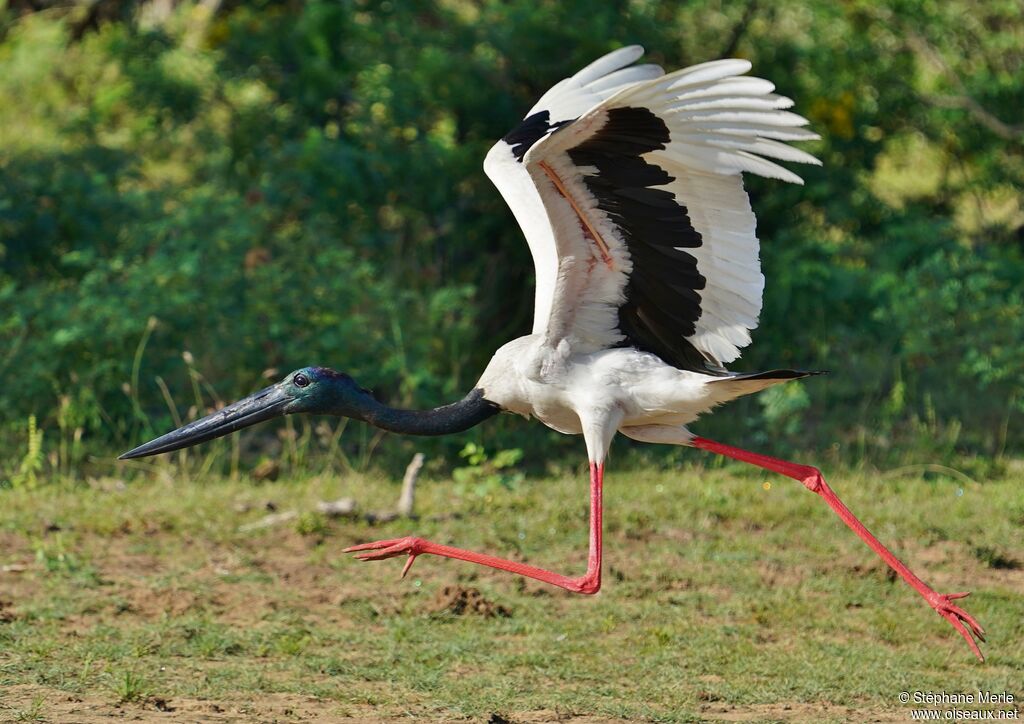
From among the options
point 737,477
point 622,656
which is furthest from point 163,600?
point 737,477

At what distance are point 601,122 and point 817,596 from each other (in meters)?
2.35

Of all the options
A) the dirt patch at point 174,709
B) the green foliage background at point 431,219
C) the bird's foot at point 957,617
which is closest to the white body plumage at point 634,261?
the bird's foot at point 957,617

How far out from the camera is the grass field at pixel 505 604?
192 inches

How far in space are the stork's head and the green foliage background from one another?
2.08m

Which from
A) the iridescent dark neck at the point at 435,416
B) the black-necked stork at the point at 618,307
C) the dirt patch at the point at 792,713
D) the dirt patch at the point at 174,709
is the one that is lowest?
the dirt patch at the point at 174,709

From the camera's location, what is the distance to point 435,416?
5.48 meters

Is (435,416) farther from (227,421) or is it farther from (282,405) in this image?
(227,421)

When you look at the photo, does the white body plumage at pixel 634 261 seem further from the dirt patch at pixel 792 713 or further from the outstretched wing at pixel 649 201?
the dirt patch at pixel 792 713

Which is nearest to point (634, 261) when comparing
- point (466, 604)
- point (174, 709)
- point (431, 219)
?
point (466, 604)

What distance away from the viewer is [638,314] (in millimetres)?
5461

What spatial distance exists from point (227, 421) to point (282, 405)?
0.66 ft

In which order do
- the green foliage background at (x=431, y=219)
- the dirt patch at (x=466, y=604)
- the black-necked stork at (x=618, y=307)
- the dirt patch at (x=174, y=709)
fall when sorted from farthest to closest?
the green foliage background at (x=431, y=219)
the dirt patch at (x=466, y=604)
the black-necked stork at (x=618, y=307)
the dirt patch at (x=174, y=709)

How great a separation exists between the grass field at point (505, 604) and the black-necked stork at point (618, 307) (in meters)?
0.37

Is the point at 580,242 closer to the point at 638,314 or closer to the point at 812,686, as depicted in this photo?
the point at 638,314
